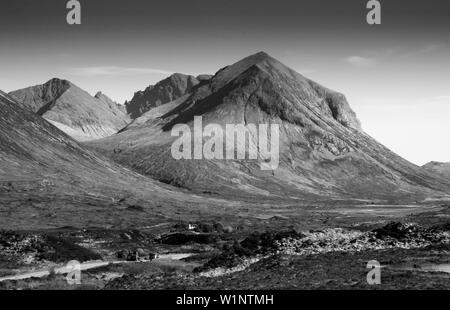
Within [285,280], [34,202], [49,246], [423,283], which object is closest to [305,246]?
[285,280]

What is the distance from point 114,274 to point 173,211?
429 ft

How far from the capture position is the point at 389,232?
269 feet

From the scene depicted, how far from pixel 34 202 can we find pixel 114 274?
120520 mm

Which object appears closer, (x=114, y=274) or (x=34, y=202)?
(x=114, y=274)

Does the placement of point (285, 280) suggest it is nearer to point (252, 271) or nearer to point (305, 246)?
point (252, 271)

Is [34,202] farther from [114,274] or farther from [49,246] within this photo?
[114,274]

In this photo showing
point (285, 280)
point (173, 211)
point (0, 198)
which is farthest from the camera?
point (173, 211)
